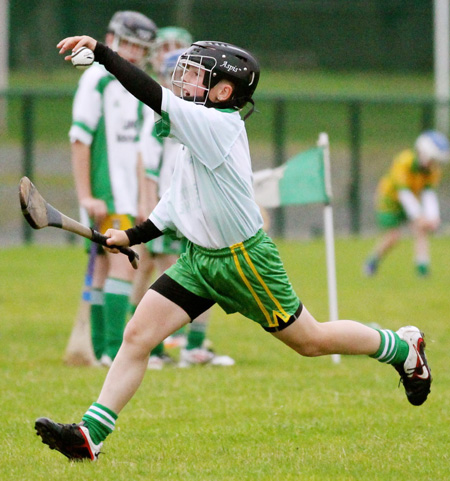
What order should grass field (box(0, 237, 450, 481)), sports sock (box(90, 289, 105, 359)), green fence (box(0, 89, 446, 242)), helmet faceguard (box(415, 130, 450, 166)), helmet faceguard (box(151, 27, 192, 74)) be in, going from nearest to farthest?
grass field (box(0, 237, 450, 481))
sports sock (box(90, 289, 105, 359))
helmet faceguard (box(151, 27, 192, 74))
helmet faceguard (box(415, 130, 450, 166))
green fence (box(0, 89, 446, 242))

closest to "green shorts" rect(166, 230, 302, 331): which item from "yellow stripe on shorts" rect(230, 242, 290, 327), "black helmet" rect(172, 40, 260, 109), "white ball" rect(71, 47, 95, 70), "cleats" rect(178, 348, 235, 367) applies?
"yellow stripe on shorts" rect(230, 242, 290, 327)

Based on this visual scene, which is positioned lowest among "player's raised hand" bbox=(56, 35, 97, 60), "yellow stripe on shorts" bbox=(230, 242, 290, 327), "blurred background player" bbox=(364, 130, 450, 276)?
"blurred background player" bbox=(364, 130, 450, 276)

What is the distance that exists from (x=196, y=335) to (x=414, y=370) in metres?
2.51

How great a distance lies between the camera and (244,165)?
4.45 m

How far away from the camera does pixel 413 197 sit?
46.4 feet

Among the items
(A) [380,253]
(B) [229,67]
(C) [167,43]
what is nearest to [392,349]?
(B) [229,67]

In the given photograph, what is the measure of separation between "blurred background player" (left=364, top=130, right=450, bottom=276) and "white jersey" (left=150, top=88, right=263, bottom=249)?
30.8ft

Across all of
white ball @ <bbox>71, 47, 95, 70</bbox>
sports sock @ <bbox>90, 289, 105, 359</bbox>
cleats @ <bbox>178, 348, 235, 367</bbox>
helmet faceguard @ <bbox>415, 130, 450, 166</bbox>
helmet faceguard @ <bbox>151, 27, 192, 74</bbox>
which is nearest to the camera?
white ball @ <bbox>71, 47, 95, 70</bbox>

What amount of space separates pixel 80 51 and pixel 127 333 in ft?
4.18

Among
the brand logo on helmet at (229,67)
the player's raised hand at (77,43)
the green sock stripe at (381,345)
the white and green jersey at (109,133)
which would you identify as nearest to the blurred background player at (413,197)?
the white and green jersey at (109,133)

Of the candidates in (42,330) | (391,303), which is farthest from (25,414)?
(391,303)

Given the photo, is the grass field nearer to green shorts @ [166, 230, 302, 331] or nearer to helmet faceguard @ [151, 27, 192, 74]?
green shorts @ [166, 230, 302, 331]

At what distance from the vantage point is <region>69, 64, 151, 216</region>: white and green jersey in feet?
22.0

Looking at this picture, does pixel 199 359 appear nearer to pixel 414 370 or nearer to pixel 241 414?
pixel 241 414
